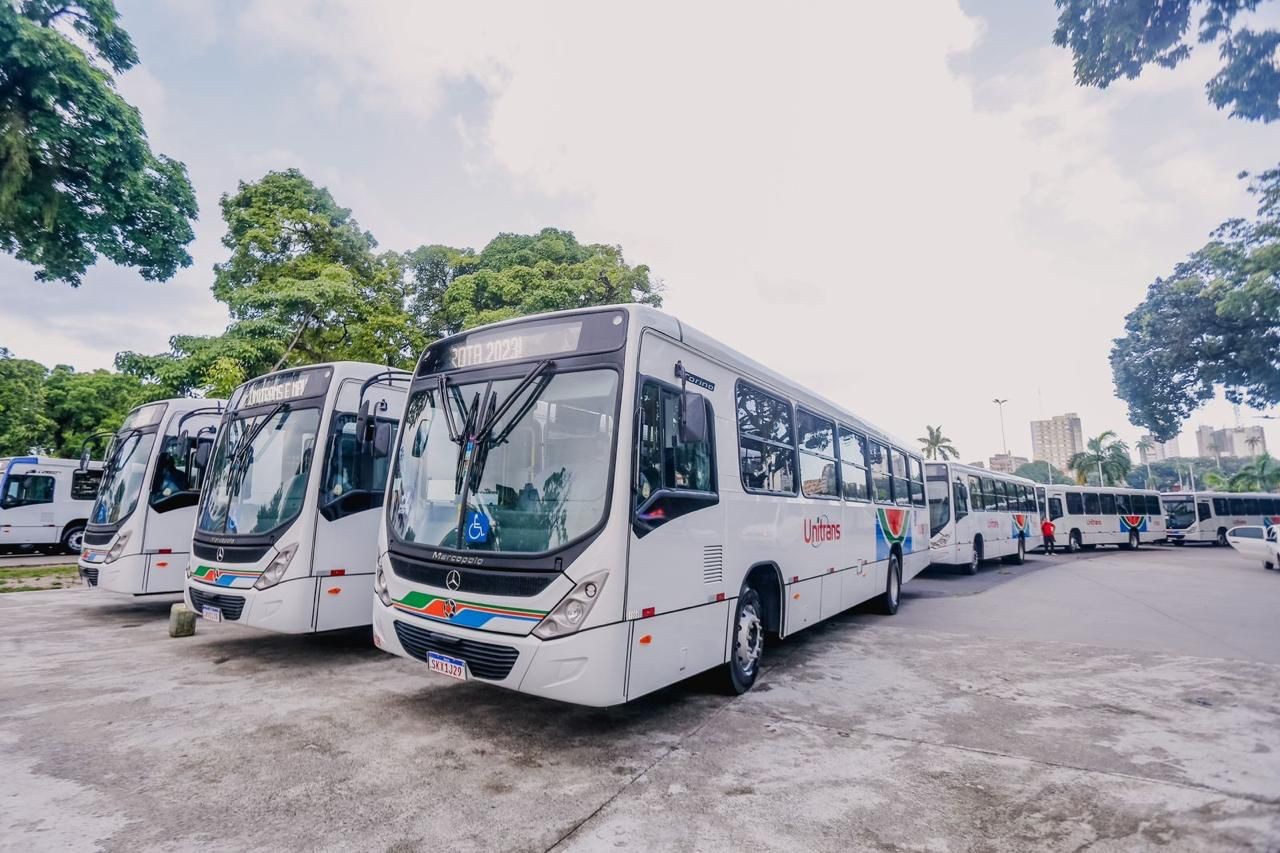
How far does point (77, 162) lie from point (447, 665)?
14.6 metres

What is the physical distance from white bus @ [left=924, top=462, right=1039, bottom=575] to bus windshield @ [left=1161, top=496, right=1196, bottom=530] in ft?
61.4

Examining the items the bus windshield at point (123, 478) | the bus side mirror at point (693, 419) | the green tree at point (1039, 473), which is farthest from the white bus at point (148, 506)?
the green tree at point (1039, 473)

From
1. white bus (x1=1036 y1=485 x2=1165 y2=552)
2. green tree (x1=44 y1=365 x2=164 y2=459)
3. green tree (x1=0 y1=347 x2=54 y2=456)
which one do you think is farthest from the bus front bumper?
green tree (x1=0 y1=347 x2=54 y2=456)

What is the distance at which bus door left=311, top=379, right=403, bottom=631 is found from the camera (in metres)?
6.68

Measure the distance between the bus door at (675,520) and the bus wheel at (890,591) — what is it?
6136 millimetres

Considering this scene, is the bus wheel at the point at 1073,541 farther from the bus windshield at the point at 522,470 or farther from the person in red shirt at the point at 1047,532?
the bus windshield at the point at 522,470

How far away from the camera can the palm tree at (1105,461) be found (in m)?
62.4

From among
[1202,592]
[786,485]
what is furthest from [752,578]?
[1202,592]

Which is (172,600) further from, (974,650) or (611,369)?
(974,650)

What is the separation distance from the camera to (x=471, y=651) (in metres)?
4.36

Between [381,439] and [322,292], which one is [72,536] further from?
[381,439]

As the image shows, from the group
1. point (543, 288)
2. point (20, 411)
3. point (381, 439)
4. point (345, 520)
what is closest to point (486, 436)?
point (381, 439)

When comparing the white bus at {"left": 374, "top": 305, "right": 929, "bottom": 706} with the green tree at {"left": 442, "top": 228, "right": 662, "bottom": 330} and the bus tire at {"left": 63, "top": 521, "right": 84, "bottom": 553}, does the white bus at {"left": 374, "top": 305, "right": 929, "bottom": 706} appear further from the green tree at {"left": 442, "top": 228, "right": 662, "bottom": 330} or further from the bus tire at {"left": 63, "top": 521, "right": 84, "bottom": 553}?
the bus tire at {"left": 63, "top": 521, "right": 84, "bottom": 553}

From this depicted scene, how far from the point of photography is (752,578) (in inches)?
237
